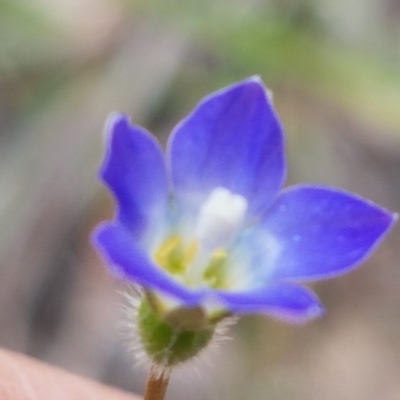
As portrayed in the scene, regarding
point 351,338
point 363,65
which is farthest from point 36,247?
point 363,65

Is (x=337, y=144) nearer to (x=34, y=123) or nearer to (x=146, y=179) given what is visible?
(x=34, y=123)

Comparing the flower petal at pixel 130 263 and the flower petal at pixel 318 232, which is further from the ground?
the flower petal at pixel 318 232

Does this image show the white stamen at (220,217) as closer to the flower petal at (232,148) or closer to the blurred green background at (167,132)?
the flower petal at (232,148)

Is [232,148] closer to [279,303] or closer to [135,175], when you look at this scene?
[135,175]

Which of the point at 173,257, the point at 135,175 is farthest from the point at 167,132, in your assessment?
the point at 135,175

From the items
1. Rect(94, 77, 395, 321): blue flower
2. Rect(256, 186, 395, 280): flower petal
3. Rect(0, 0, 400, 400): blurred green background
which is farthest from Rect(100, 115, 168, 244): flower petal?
Rect(0, 0, 400, 400): blurred green background

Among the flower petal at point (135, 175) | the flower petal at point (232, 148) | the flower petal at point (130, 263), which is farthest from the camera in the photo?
the flower petal at point (232, 148)

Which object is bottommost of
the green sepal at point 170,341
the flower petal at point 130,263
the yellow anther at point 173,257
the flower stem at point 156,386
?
the flower stem at point 156,386

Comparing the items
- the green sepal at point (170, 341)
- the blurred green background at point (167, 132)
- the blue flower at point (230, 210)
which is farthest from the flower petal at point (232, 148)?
the blurred green background at point (167, 132)
